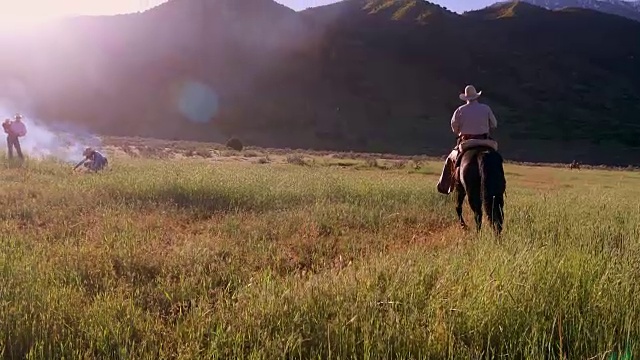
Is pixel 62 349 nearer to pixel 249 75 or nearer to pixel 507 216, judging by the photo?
pixel 507 216

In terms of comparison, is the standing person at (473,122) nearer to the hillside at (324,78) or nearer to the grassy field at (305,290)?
the grassy field at (305,290)

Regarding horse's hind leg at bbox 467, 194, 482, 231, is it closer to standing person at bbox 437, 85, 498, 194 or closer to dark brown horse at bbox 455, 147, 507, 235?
dark brown horse at bbox 455, 147, 507, 235

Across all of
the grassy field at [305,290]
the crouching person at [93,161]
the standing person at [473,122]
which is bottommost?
the grassy field at [305,290]

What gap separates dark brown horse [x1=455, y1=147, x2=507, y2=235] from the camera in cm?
781

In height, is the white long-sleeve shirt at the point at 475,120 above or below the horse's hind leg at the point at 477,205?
above

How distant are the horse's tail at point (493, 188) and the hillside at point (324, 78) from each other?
5618 centimetres

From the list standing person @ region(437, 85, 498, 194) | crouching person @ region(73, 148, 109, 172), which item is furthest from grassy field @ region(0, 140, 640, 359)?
crouching person @ region(73, 148, 109, 172)

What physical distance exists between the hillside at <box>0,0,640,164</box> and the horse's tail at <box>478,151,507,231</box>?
56179mm

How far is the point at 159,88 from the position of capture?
254 ft

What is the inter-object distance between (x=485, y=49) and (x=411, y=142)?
4676cm

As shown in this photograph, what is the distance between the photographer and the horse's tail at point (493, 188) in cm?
779

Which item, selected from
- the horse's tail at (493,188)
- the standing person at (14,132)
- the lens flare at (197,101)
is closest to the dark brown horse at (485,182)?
the horse's tail at (493,188)

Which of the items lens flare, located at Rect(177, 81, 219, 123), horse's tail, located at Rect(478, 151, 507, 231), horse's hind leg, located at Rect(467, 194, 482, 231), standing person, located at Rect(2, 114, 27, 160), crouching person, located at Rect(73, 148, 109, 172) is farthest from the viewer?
lens flare, located at Rect(177, 81, 219, 123)

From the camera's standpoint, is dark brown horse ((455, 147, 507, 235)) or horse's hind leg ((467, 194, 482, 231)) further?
horse's hind leg ((467, 194, 482, 231))
